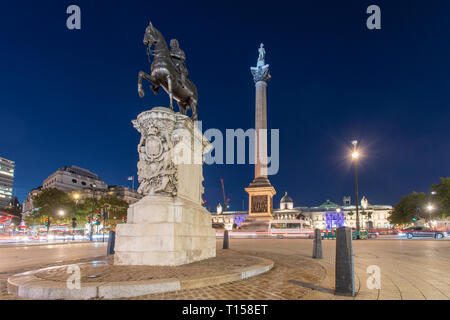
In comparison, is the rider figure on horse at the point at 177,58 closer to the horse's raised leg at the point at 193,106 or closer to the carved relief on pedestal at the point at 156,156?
the horse's raised leg at the point at 193,106

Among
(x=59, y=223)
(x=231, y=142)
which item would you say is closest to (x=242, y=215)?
(x=59, y=223)

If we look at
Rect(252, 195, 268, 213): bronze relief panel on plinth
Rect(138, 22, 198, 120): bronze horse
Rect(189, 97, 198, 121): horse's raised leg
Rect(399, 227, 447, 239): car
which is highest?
Rect(138, 22, 198, 120): bronze horse

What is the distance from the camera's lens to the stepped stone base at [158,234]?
7676 millimetres

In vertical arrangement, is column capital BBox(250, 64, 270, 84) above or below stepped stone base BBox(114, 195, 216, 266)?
above

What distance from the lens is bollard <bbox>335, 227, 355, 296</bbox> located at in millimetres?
5035

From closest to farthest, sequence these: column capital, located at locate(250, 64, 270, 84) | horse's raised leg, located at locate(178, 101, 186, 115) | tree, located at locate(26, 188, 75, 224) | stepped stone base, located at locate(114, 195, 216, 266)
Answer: stepped stone base, located at locate(114, 195, 216, 266) → horse's raised leg, located at locate(178, 101, 186, 115) → column capital, located at locate(250, 64, 270, 84) → tree, located at locate(26, 188, 75, 224)

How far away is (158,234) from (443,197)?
6226 cm

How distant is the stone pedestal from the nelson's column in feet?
108

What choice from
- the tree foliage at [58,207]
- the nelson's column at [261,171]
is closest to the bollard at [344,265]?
the nelson's column at [261,171]

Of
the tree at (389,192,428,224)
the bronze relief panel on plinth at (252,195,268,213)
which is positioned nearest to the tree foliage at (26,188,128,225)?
the bronze relief panel on plinth at (252,195,268,213)

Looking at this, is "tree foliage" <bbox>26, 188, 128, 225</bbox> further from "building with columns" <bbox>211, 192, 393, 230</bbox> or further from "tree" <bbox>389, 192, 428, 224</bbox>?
"tree" <bbox>389, 192, 428, 224</bbox>

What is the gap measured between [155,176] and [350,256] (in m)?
5.66

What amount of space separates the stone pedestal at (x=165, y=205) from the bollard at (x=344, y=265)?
4139mm
